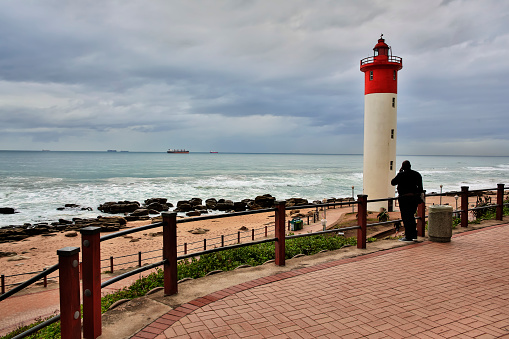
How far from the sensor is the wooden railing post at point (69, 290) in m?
3.35

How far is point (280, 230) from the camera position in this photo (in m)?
6.37

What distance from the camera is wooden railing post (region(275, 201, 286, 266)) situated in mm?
6242

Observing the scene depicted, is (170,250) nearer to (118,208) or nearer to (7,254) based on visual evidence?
(7,254)

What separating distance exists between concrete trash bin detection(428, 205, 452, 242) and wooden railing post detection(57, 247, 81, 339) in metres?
7.51

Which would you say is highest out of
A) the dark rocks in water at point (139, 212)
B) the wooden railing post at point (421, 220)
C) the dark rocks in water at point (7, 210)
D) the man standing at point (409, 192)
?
the man standing at point (409, 192)

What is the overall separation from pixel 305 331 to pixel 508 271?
4397 millimetres

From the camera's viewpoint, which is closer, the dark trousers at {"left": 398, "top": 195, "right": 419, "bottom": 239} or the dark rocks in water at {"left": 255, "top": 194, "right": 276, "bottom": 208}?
the dark trousers at {"left": 398, "top": 195, "right": 419, "bottom": 239}

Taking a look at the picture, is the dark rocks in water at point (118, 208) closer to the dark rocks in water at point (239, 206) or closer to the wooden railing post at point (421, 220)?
the dark rocks in water at point (239, 206)

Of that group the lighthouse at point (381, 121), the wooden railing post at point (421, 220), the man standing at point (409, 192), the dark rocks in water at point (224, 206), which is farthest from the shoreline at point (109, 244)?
the man standing at point (409, 192)

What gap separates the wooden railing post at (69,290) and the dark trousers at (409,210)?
22.8 ft

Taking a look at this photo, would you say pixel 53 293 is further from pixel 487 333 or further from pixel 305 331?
pixel 487 333

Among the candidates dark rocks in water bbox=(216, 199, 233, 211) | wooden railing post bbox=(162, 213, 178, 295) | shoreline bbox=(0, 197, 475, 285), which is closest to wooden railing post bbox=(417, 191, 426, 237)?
wooden railing post bbox=(162, 213, 178, 295)

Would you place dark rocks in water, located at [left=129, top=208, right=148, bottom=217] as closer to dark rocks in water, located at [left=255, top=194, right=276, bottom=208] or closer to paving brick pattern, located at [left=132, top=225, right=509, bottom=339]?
dark rocks in water, located at [left=255, top=194, right=276, bottom=208]

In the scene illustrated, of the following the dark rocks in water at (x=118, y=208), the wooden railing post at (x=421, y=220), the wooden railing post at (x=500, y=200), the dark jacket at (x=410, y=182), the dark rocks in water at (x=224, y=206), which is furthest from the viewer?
the dark rocks in water at (x=224, y=206)
